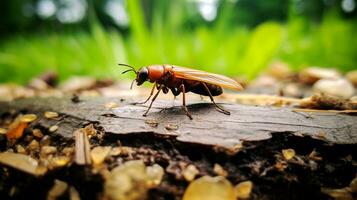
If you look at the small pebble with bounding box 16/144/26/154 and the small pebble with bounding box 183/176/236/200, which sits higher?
the small pebble with bounding box 16/144/26/154

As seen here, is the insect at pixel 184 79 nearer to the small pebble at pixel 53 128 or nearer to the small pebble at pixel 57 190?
the small pebble at pixel 53 128

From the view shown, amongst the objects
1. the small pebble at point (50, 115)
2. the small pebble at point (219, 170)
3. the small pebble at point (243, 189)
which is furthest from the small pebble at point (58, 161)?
the small pebble at point (243, 189)

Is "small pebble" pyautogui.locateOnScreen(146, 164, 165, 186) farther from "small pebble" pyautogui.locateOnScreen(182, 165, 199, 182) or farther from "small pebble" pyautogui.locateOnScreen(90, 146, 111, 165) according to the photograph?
"small pebble" pyautogui.locateOnScreen(90, 146, 111, 165)

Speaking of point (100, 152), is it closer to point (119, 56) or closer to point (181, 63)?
point (181, 63)

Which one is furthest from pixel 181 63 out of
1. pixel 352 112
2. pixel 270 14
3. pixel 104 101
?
pixel 270 14

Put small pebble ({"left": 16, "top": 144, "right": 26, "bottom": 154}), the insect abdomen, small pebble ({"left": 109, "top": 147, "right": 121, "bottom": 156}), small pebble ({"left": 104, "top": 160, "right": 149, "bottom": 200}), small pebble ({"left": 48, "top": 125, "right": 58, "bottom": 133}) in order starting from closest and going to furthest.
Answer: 1. small pebble ({"left": 104, "top": 160, "right": 149, "bottom": 200})
2. small pebble ({"left": 109, "top": 147, "right": 121, "bottom": 156})
3. small pebble ({"left": 16, "top": 144, "right": 26, "bottom": 154})
4. small pebble ({"left": 48, "top": 125, "right": 58, "bottom": 133})
5. the insect abdomen

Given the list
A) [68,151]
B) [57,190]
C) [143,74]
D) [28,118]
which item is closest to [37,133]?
[28,118]

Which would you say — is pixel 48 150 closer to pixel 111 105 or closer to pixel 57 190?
pixel 57 190

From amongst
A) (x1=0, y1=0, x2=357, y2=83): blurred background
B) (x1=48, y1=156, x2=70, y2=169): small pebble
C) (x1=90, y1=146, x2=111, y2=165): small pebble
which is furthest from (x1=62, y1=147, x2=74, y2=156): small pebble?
(x1=0, y1=0, x2=357, y2=83): blurred background
